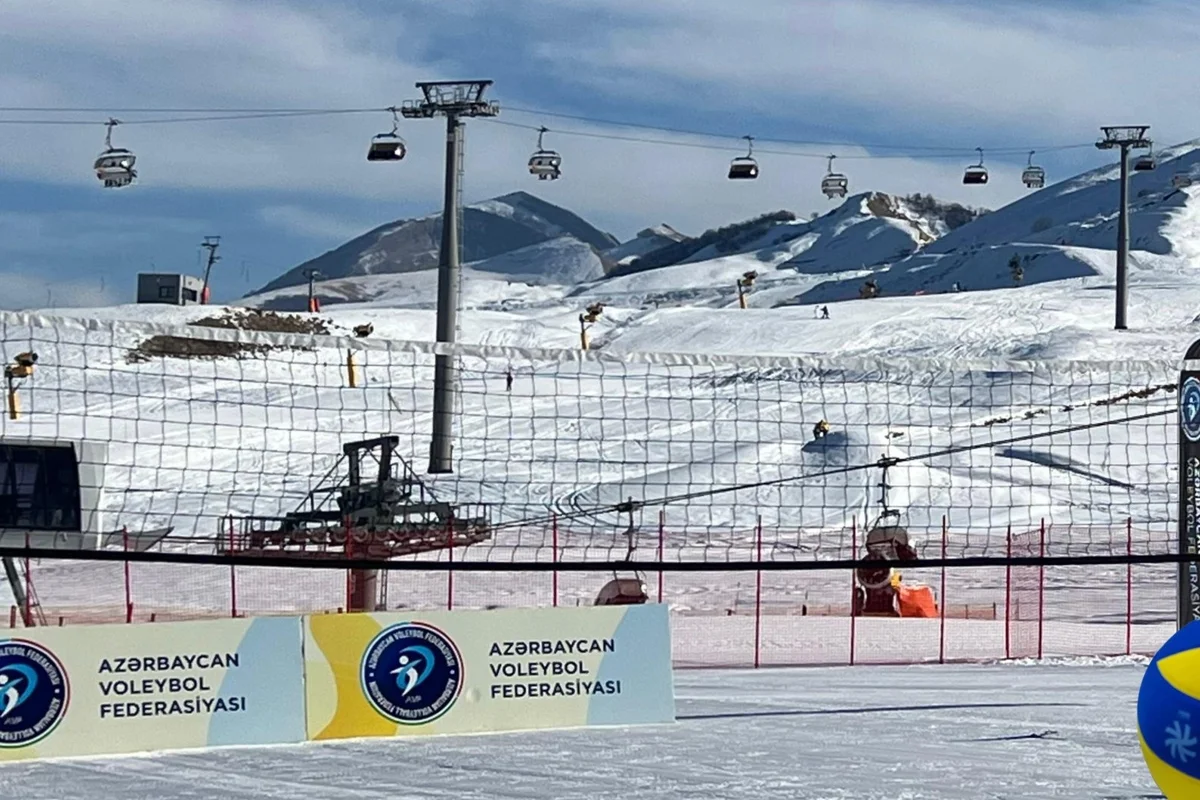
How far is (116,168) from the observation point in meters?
26.6

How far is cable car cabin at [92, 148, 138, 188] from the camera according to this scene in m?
26.4

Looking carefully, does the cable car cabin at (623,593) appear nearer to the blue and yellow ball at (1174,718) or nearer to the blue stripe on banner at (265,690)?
the blue stripe on banner at (265,690)

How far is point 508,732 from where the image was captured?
A: 8.54 m

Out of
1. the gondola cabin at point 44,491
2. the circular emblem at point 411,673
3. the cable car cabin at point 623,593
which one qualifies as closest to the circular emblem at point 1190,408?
the circular emblem at point 411,673

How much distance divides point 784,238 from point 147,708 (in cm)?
14072

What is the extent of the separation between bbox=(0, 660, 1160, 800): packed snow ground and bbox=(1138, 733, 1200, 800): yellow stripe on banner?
1.56 metres

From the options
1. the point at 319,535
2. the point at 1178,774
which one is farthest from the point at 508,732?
the point at 319,535

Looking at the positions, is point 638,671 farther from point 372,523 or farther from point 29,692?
point 372,523

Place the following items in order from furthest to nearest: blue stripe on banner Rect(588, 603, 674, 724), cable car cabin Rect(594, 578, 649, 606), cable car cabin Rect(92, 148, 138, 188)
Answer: cable car cabin Rect(92, 148, 138, 188) → cable car cabin Rect(594, 578, 649, 606) → blue stripe on banner Rect(588, 603, 674, 724)

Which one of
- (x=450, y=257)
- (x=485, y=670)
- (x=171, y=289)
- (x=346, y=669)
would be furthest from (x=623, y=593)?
(x=171, y=289)

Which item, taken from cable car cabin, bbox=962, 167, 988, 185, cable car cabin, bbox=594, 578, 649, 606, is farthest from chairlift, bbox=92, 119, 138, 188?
cable car cabin, bbox=962, 167, 988, 185

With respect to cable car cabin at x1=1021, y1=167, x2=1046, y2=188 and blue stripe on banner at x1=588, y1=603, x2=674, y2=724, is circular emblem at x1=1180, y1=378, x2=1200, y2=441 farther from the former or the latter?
cable car cabin at x1=1021, y1=167, x2=1046, y2=188

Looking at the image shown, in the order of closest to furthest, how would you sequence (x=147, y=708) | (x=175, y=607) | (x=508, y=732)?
(x=147, y=708) < (x=508, y=732) < (x=175, y=607)

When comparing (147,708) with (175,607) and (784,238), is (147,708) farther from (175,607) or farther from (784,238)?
(784,238)
